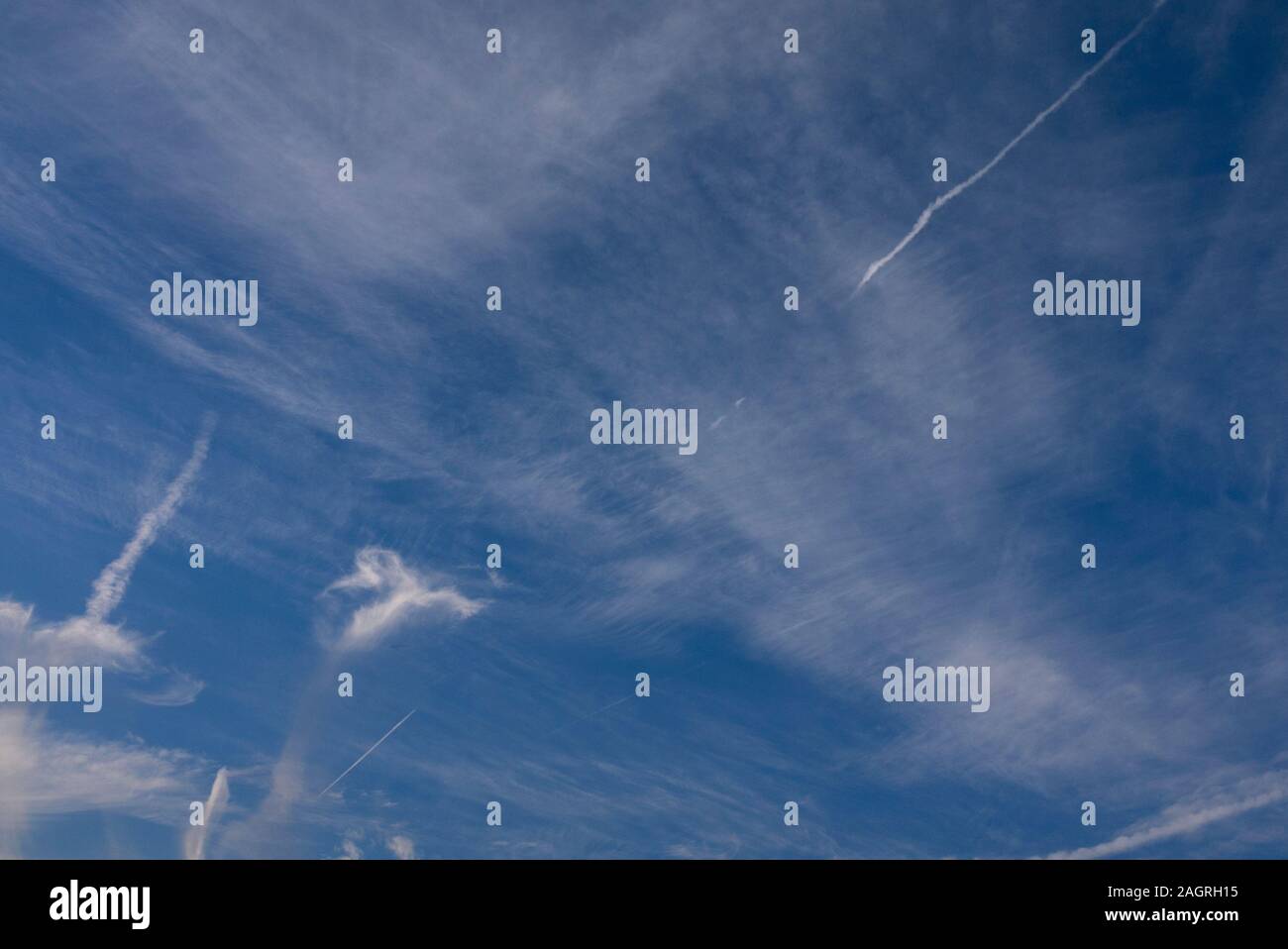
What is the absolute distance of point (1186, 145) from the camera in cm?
711

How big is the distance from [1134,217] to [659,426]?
3806mm

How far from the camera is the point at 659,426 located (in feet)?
23.5

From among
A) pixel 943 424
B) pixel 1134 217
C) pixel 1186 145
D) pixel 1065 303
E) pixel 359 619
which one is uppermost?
pixel 1186 145
